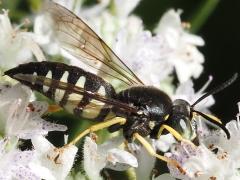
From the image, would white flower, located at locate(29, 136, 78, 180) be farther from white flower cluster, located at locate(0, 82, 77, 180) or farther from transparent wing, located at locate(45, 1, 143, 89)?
transparent wing, located at locate(45, 1, 143, 89)

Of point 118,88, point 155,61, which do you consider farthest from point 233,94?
point 118,88

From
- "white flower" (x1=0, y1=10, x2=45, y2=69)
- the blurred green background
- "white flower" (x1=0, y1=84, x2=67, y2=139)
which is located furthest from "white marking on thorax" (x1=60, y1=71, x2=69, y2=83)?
the blurred green background

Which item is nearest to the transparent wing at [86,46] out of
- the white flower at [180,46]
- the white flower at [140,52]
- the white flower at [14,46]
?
the white flower at [14,46]

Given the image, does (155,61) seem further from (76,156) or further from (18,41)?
(76,156)

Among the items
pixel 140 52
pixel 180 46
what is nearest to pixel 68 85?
pixel 140 52

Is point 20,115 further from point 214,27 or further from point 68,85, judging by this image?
point 214,27

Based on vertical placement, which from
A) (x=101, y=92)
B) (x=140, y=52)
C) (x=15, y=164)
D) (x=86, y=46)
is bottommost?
(x=15, y=164)

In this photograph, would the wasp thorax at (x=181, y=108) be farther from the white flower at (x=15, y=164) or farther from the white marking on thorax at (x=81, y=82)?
the white flower at (x=15, y=164)

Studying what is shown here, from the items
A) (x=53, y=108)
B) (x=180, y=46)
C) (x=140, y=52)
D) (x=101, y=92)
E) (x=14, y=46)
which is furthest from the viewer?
A: (x=180, y=46)
